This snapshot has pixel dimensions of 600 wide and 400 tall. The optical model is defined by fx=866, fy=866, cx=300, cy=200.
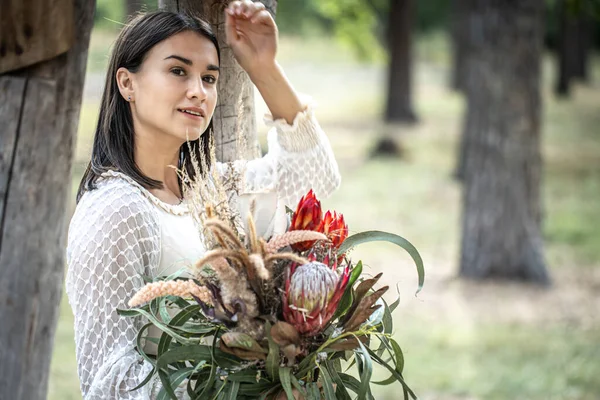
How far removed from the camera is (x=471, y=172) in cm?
783

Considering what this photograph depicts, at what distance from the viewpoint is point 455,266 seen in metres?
8.55

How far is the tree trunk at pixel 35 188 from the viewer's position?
2986mm

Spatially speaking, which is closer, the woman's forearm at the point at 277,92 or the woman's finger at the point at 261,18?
the woman's finger at the point at 261,18

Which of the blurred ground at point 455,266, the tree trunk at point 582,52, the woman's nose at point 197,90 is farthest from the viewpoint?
the tree trunk at point 582,52

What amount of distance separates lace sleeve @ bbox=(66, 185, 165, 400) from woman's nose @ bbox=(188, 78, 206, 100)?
1.00 ft

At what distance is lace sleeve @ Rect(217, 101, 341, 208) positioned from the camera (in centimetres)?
247

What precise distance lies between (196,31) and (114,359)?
0.84 m

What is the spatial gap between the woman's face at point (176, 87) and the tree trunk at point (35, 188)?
86 centimetres

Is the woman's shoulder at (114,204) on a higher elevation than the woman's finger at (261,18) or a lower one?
lower

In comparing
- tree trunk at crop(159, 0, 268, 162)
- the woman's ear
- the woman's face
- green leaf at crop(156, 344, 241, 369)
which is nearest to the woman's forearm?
tree trunk at crop(159, 0, 268, 162)

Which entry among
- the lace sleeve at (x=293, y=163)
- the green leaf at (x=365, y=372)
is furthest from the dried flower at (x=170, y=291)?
the lace sleeve at (x=293, y=163)

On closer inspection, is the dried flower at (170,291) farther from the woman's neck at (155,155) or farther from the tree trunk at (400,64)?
the tree trunk at (400,64)

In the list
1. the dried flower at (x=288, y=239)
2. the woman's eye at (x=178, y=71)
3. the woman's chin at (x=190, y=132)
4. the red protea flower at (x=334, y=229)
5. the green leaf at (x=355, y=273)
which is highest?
the woman's eye at (x=178, y=71)

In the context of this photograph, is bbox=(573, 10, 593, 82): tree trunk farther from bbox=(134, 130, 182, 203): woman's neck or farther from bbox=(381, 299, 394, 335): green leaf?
bbox=(381, 299, 394, 335): green leaf
